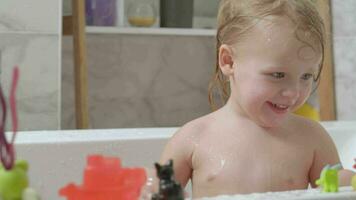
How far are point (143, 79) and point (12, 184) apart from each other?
1.74m

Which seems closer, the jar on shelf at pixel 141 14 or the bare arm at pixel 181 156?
the bare arm at pixel 181 156

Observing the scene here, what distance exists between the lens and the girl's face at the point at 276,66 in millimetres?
894

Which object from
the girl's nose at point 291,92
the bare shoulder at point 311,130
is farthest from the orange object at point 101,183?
the bare shoulder at point 311,130

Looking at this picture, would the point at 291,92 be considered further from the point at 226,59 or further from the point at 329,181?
the point at 329,181

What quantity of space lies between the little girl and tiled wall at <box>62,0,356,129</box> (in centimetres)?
106

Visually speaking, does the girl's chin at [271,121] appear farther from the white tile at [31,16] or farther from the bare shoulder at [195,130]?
the white tile at [31,16]

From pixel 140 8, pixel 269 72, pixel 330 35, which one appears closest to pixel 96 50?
pixel 140 8

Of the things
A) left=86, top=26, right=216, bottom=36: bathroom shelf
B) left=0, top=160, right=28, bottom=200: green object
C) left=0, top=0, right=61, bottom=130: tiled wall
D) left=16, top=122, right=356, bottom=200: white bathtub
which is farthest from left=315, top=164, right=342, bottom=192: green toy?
left=86, top=26, right=216, bottom=36: bathroom shelf

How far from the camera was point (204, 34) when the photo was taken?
2.16 m

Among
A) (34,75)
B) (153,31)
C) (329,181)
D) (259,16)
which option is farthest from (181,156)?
(153,31)

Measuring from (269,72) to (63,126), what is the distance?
1.23 m

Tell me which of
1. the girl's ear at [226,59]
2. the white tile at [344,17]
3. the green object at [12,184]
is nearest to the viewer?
the green object at [12,184]

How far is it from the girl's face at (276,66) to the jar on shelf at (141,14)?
3.65 ft

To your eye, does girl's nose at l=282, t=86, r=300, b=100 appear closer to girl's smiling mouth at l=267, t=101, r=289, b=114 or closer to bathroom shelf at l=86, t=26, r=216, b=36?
girl's smiling mouth at l=267, t=101, r=289, b=114
